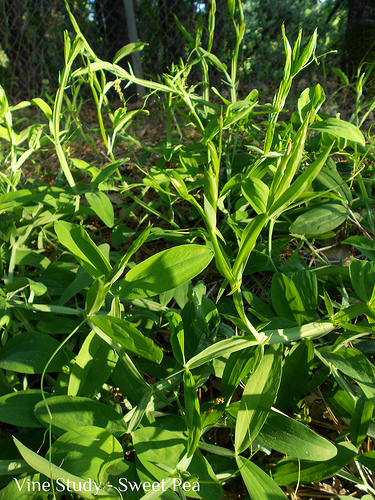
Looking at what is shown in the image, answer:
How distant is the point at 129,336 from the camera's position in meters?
0.44

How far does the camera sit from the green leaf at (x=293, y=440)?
512 mm

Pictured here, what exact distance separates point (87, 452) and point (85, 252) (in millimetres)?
281

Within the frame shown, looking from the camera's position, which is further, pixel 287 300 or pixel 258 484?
pixel 287 300

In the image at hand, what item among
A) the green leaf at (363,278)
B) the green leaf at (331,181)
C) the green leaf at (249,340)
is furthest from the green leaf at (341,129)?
the green leaf at (249,340)

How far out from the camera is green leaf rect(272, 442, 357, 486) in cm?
56

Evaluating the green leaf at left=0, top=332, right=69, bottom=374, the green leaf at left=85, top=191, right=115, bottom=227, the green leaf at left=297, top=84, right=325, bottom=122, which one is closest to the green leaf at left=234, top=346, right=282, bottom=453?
the green leaf at left=0, top=332, right=69, bottom=374

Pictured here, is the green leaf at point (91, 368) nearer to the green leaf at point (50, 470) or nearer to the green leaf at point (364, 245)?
the green leaf at point (50, 470)

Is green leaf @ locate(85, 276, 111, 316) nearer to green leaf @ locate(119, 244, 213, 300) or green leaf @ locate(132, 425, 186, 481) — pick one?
green leaf @ locate(119, 244, 213, 300)

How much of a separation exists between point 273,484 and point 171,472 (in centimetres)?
15

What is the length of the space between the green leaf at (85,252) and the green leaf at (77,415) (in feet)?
0.66

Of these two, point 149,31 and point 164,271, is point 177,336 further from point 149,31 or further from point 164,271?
point 149,31

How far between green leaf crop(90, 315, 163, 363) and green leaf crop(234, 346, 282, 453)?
184mm

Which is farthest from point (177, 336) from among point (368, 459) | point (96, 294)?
point (368, 459)

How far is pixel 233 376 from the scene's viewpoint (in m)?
0.58
